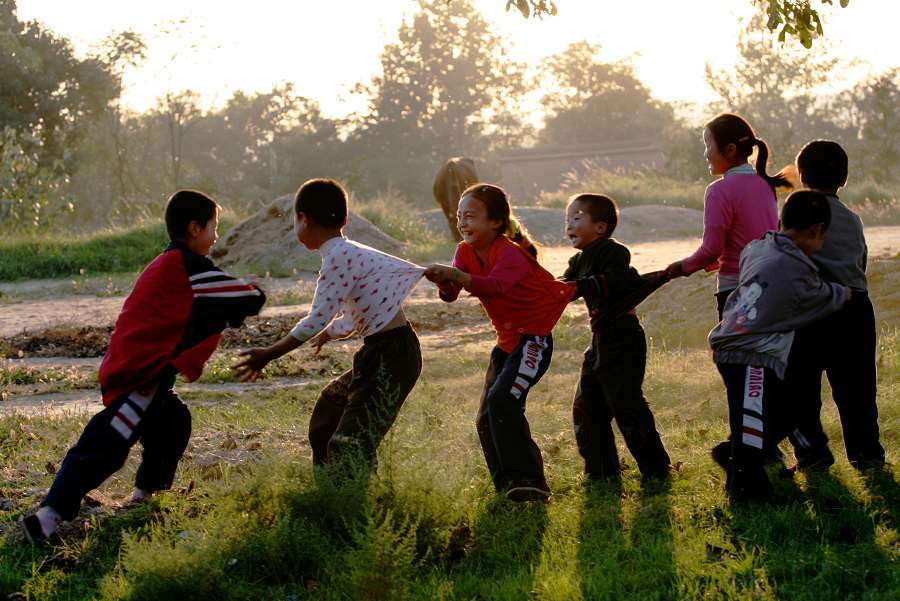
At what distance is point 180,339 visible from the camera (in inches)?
211

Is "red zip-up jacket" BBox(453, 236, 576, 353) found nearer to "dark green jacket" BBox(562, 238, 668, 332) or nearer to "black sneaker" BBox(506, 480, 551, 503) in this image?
"dark green jacket" BBox(562, 238, 668, 332)

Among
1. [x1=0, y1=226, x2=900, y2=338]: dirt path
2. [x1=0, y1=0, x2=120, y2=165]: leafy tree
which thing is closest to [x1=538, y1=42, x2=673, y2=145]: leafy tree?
[x1=0, y1=0, x2=120, y2=165]: leafy tree

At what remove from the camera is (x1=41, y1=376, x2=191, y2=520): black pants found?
16.7 ft

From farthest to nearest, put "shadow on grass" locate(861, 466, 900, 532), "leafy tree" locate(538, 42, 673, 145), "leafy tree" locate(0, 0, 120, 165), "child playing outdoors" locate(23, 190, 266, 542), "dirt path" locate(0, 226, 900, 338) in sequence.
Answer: "leafy tree" locate(538, 42, 673, 145)
"leafy tree" locate(0, 0, 120, 165)
"dirt path" locate(0, 226, 900, 338)
"child playing outdoors" locate(23, 190, 266, 542)
"shadow on grass" locate(861, 466, 900, 532)

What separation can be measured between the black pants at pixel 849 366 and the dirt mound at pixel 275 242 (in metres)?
15.7

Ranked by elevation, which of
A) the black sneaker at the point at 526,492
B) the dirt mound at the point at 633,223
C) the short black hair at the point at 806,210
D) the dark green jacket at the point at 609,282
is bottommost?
the dirt mound at the point at 633,223

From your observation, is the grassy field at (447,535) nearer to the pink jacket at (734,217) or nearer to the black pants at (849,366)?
the black pants at (849,366)

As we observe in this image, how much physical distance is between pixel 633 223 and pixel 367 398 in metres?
25.0

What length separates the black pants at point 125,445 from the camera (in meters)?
5.09

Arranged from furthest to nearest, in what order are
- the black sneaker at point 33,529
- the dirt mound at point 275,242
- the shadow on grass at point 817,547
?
the dirt mound at point 275,242 → the black sneaker at point 33,529 → the shadow on grass at point 817,547

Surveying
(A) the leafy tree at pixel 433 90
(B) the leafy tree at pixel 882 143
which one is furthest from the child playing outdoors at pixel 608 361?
(A) the leafy tree at pixel 433 90

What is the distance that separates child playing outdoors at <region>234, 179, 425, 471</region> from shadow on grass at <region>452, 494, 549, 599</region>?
0.64m

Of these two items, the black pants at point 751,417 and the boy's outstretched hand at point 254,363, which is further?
the black pants at point 751,417

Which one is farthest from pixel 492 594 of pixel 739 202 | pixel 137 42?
pixel 137 42
